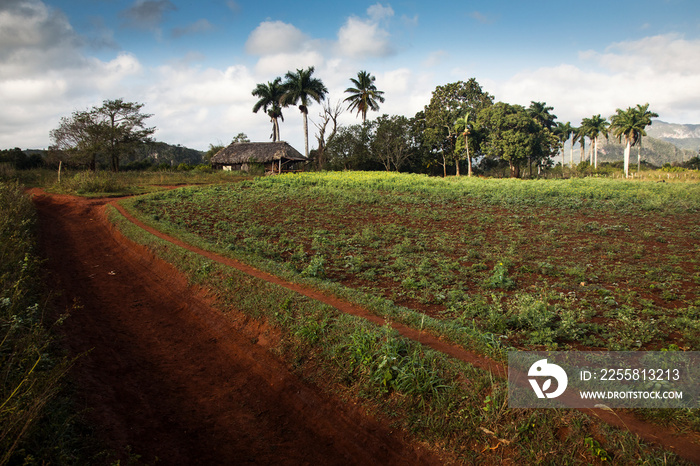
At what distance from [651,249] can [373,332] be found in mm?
8888

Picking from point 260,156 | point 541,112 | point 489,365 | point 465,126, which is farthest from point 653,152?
point 489,365

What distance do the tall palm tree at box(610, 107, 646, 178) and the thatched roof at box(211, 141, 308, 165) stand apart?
138ft

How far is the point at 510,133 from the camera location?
43.7 m

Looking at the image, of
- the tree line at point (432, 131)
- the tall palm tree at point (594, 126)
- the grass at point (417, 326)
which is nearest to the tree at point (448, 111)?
the tree line at point (432, 131)

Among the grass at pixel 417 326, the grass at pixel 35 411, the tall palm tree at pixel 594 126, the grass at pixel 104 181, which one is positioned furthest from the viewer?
the tall palm tree at pixel 594 126

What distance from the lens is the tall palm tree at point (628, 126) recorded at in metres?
50.6

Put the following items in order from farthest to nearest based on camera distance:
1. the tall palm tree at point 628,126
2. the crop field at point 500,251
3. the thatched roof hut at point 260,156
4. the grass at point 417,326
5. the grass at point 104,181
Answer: the tall palm tree at point 628,126 < the thatched roof hut at point 260,156 < the grass at point 104,181 < the crop field at point 500,251 < the grass at point 417,326

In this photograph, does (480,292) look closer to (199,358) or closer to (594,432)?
(594,432)

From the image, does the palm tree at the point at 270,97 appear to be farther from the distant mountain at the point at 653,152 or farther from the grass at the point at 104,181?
the distant mountain at the point at 653,152

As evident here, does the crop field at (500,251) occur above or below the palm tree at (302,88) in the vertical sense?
below

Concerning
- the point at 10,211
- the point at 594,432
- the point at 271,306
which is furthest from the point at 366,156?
the point at 594,432

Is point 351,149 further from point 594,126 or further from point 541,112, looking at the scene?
point 594,126

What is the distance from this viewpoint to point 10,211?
1136 centimetres

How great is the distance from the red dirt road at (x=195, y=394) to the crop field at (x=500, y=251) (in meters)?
2.15
